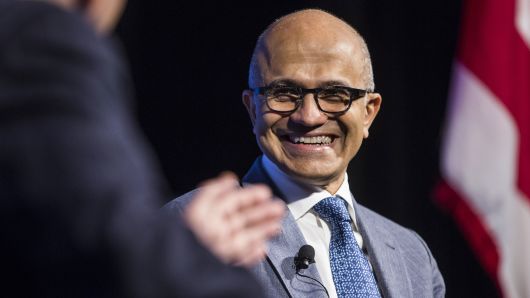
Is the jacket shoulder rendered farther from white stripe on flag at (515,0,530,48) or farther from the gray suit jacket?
white stripe on flag at (515,0,530,48)

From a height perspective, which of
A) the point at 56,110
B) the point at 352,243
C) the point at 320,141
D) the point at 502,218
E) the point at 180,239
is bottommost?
the point at 502,218

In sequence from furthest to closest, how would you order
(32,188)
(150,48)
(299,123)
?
(150,48) < (299,123) < (32,188)

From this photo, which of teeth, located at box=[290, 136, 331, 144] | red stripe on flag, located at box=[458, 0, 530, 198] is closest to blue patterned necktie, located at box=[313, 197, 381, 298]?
teeth, located at box=[290, 136, 331, 144]

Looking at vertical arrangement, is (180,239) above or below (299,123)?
above

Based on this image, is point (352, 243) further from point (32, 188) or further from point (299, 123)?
point (32, 188)

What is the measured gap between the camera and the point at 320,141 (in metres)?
2.32

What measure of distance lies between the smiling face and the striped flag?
1.03 m

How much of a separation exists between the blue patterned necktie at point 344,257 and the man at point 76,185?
136cm

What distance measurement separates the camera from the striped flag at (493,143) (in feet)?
10.6

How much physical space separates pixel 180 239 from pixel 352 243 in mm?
1487

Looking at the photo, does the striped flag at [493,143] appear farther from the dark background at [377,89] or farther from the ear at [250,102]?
the ear at [250,102]

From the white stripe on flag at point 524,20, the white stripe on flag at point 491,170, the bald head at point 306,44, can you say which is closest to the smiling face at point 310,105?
the bald head at point 306,44

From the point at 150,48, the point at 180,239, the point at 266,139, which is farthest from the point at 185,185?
the point at 180,239

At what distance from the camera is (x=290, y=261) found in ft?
7.02
